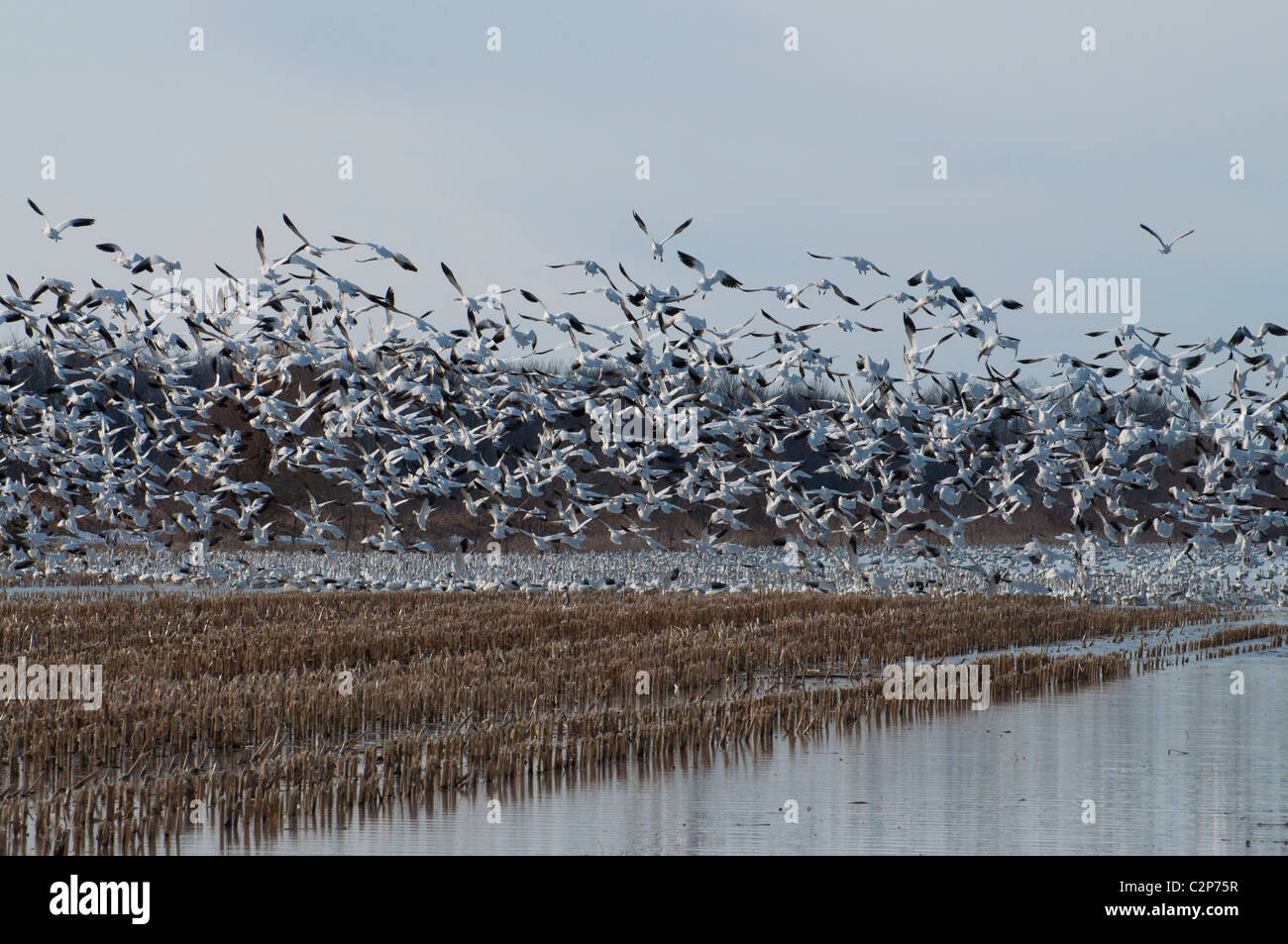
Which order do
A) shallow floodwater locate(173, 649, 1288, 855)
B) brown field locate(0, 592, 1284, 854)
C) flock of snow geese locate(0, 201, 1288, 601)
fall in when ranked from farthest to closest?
1. flock of snow geese locate(0, 201, 1288, 601)
2. brown field locate(0, 592, 1284, 854)
3. shallow floodwater locate(173, 649, 1288, 855)

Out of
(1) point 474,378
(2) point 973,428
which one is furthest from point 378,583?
(2) point 973,428

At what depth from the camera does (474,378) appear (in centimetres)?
2455

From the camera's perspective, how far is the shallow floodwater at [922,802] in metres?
7.49

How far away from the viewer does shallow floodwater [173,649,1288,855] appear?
7492 mm

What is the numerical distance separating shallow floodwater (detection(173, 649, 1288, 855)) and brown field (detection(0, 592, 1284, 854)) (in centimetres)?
43

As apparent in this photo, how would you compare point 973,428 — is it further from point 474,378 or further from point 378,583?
point 378,583

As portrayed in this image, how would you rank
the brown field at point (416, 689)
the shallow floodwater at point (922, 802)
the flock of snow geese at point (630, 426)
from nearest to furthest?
the shallow floodwater at point (922, 802) → the brown field at point (416, 689) → the flock of snow geese at point (630, 426)

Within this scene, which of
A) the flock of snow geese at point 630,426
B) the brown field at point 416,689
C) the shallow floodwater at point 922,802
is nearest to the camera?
the shallow floodwater at point 922,802

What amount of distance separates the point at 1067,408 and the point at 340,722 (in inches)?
775

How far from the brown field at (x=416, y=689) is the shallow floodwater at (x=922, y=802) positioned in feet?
1.41

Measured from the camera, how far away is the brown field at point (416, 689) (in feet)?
26.2

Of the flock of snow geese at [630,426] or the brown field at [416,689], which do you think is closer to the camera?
the brown field at [416,689]

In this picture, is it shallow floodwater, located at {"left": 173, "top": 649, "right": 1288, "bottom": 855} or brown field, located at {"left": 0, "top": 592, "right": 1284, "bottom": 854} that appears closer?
shallow floodwater, located at {"left": 173, "top": 649, "right": 1288, "bottom": 855}
